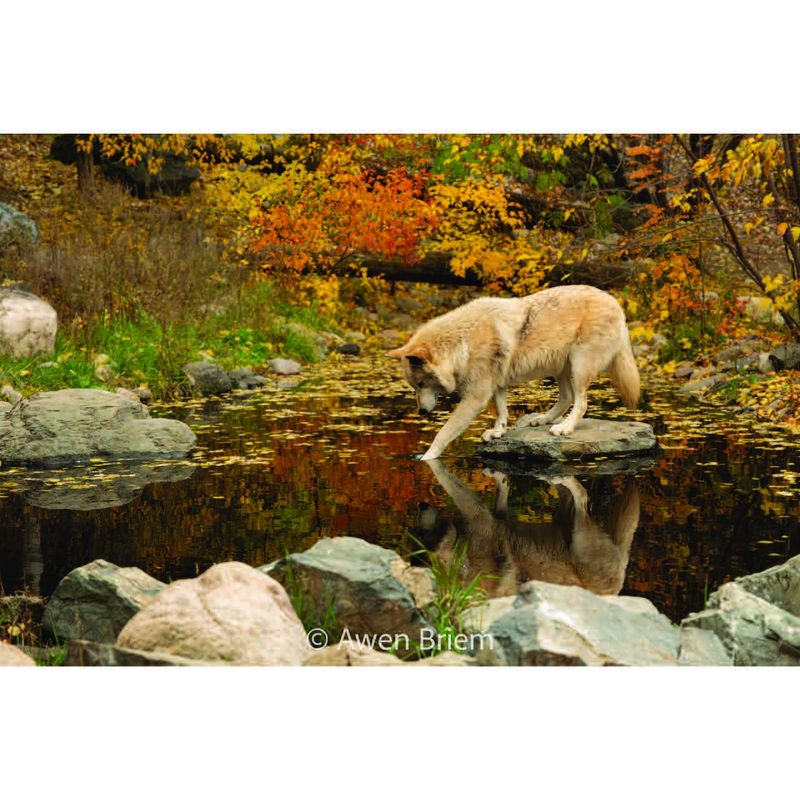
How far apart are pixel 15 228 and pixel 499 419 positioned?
8.27m

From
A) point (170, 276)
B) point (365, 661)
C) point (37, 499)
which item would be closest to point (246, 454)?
point (37, 499)

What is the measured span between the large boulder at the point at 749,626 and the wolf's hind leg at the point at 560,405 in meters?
3.96

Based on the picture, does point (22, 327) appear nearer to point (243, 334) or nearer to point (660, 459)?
point (243, 334)

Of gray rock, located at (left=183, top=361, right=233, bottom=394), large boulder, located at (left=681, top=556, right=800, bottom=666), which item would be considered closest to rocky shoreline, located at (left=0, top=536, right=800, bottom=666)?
large boulder, located at (left=681, top=556, right=800, bottom=666)

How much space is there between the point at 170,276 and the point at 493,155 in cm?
479

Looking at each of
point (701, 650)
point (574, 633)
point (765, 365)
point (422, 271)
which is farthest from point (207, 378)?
point (701, 650)

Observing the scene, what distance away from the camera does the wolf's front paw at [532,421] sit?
9141mm

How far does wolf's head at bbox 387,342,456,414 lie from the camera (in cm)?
805

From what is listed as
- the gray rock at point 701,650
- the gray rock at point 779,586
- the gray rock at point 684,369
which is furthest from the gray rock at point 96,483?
the gray rock at point 684,369

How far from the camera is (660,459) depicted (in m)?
8.48

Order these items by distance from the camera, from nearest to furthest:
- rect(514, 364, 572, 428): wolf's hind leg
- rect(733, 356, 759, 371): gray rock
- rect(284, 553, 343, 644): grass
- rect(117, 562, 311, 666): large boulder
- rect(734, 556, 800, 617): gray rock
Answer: rect(117, 562, 311, 666): large boulder, rect(284, 553, 343, 644): grass, rect(734, 556, 800, 617): gray rock, rect(514, 364, 572, 428): wolf's hind leg, rect(733, 356, 759, 371): gray rock

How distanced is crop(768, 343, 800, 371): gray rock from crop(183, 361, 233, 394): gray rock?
6.81 m
